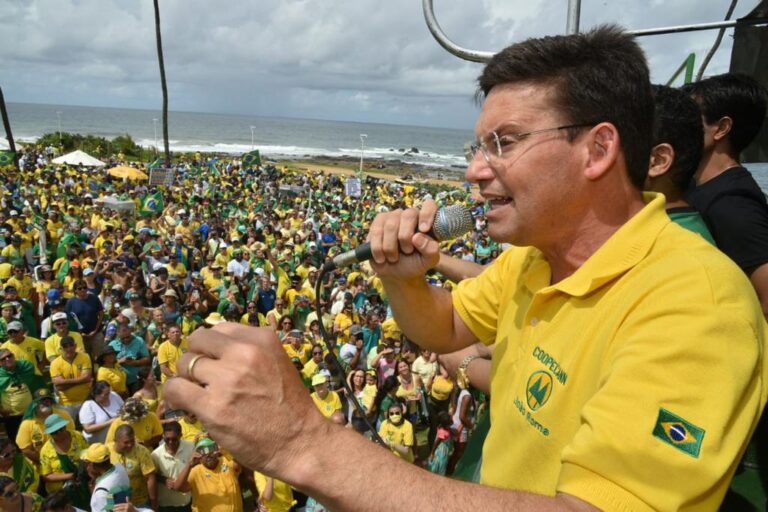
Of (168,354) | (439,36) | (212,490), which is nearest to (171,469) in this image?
(212,490)

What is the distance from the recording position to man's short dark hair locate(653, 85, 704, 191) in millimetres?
2035

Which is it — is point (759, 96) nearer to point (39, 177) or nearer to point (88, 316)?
point (88, 316)

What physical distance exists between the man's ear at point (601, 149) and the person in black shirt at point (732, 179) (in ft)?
2.79

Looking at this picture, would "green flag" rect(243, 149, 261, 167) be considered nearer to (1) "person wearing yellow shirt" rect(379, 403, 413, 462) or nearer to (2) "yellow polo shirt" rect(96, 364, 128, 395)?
(2) "yellow polo shirt" rect(96, 364, 128, 395)

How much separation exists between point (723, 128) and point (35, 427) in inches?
257

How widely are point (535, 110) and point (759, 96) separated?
1458 mm

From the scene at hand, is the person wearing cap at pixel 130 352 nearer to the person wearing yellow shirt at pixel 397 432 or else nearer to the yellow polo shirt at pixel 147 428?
the yellow polo shirt at pixel 147 428

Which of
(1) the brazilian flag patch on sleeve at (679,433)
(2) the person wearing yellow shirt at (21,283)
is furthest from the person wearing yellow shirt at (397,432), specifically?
(2) the person wearing yellow shirt at (21,283)

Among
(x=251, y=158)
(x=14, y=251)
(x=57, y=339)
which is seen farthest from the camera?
(x=251, y=158)

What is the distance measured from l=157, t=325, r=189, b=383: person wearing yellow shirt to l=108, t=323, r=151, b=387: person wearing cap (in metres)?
0.31

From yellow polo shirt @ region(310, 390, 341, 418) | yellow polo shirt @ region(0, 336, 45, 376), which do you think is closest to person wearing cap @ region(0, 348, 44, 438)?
yellow polo shirt @ region(0, 336, 45, 376)

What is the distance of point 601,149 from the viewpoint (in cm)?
135

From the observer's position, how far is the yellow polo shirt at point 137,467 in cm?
540

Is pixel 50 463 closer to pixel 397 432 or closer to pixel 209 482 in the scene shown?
pixel 209 482
